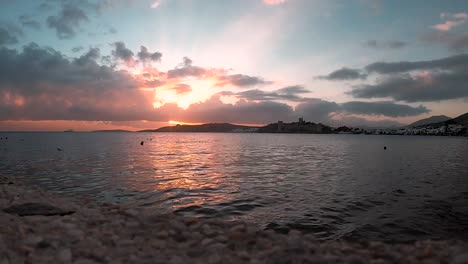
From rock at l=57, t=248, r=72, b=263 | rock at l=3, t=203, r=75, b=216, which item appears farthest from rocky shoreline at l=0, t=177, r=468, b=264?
rock at l=3, t=203, r=75, b=216

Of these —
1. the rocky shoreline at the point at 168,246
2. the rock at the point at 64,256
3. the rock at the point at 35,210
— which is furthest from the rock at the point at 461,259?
the rock at the point at 35,210

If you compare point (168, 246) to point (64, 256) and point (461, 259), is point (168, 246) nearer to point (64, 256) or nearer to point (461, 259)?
point (64, 256)

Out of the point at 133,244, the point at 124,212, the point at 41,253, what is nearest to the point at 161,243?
the point at 133,244

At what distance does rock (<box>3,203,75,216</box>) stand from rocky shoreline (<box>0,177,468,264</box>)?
1.39ft

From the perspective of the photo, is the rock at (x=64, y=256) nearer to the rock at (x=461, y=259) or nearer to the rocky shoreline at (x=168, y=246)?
the rocky shoreline at (x=168, y=246)

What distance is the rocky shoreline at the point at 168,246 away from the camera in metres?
7.53

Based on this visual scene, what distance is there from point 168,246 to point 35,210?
7.31 metres

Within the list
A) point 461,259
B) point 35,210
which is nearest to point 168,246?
point 35,210

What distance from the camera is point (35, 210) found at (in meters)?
12.1

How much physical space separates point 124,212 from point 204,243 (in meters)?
5.82

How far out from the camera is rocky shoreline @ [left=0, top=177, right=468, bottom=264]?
7.53 metres

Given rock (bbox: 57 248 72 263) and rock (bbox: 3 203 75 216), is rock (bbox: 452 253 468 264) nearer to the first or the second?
rock (bbox: 57 248 72 263)

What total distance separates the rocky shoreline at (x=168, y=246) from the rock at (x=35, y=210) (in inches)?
16.7

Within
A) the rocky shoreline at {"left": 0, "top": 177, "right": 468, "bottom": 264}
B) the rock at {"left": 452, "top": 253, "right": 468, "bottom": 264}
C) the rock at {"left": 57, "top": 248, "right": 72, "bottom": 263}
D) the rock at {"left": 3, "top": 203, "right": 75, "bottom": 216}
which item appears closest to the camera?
the rock at {"left": 57, "top": 248, "right": 72, "bottom": 263}
